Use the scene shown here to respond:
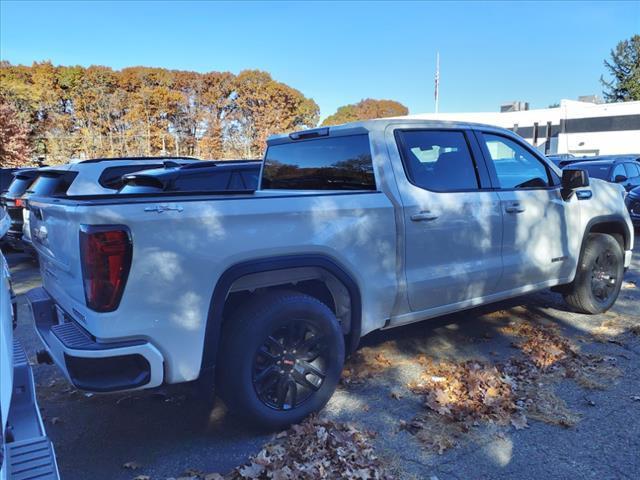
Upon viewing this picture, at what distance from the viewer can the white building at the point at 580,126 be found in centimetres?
4147

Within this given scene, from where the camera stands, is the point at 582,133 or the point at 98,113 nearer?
the point at 98,113

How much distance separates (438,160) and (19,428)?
3324mm

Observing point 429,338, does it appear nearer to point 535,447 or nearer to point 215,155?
point 535,447

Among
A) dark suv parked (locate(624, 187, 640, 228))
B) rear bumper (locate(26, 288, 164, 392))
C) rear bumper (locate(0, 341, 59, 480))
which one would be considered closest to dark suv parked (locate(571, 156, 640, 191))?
dark suv parked (locate(624, 187, 640, 228))

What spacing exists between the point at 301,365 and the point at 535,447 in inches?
58.1

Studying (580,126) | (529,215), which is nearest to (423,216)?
(529,215)

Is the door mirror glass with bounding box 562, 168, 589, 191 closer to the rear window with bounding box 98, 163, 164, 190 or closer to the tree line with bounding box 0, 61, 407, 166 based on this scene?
the rear window with bounding box 98, 163, 164, 190

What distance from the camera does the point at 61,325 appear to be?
9.95ft

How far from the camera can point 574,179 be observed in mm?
4715

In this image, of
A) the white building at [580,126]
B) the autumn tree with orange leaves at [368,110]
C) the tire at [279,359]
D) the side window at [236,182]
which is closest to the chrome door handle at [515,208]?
the tire at [279,359]

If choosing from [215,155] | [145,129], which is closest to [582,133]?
[215,155]

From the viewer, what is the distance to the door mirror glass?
4.69 metres

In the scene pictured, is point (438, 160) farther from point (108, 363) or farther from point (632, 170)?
point (632, 170)

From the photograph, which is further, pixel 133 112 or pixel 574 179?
pixel 133 112
